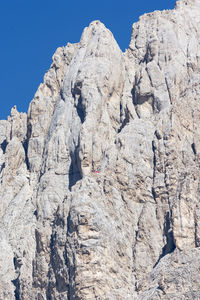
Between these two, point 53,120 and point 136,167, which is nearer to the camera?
point 136,167

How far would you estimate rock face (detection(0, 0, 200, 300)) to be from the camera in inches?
3912

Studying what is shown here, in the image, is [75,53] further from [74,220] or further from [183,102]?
[74,220]

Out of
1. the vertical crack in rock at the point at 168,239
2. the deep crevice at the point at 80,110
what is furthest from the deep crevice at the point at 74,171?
the vertical crack in rock at the point at 168,239

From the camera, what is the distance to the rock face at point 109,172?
326 ft

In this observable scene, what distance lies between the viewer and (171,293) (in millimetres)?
95688

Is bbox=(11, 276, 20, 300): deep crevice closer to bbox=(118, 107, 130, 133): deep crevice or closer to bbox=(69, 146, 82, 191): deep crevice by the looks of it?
bbox=(69, 146, 82, 191): deep crevice

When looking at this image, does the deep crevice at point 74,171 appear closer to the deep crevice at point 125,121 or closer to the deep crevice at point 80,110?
the deep crevice at point 80,110

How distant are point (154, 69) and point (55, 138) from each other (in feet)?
38.0

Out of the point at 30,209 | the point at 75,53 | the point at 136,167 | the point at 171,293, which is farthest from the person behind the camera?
the point at 75,53

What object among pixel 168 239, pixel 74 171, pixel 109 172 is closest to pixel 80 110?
pixel 74 171

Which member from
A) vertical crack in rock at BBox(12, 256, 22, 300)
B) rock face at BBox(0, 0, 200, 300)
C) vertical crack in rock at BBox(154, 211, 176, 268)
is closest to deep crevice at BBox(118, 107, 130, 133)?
rock face at BBox(0, 0, 200, 300)

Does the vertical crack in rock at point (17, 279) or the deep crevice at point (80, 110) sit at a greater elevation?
the deep crevice at point (80, 110)

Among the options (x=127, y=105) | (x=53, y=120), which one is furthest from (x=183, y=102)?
(x=53, y=120)

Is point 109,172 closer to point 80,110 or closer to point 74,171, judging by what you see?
point 74,171
